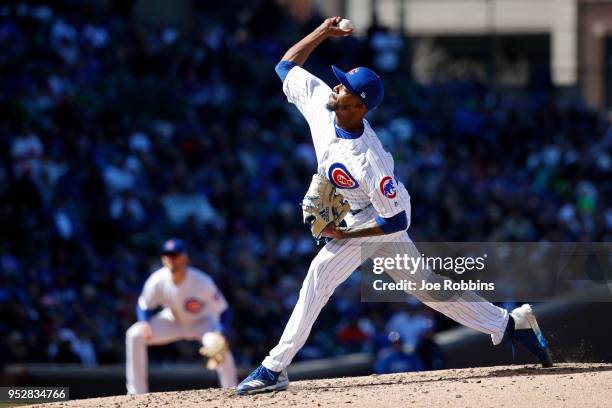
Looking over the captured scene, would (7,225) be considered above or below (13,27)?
below

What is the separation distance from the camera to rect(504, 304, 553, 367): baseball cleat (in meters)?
7.20

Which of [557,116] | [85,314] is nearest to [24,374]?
[85,314]

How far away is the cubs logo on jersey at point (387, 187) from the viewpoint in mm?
6559

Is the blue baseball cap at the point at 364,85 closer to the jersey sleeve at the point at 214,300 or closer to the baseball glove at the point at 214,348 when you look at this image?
the baseball glove at the point at 214,348

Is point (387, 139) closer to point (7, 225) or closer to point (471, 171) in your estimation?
point (471, 171)

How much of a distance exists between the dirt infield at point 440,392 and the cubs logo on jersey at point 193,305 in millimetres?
2639

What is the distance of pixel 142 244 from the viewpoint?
1393 centimetres

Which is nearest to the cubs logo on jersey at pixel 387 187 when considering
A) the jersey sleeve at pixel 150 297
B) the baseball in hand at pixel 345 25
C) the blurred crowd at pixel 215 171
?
the baseball in hand at pixel 345 25

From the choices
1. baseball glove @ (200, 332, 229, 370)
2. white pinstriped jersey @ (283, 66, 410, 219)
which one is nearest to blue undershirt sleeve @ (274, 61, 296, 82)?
white pinstriped jersey @ (283, 66, 410, 219)

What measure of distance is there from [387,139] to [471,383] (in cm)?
1083

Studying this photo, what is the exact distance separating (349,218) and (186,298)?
3500 millimetres

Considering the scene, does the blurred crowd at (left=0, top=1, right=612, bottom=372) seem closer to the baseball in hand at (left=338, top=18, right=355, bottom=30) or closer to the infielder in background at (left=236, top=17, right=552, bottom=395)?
the infielder in background at (left=236, top=17, right=552, bottom=395)

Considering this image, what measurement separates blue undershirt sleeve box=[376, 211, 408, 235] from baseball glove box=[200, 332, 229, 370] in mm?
2596

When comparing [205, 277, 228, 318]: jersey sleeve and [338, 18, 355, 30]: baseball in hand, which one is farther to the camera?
[205, 277, 228, 318]: jersey sleeve
